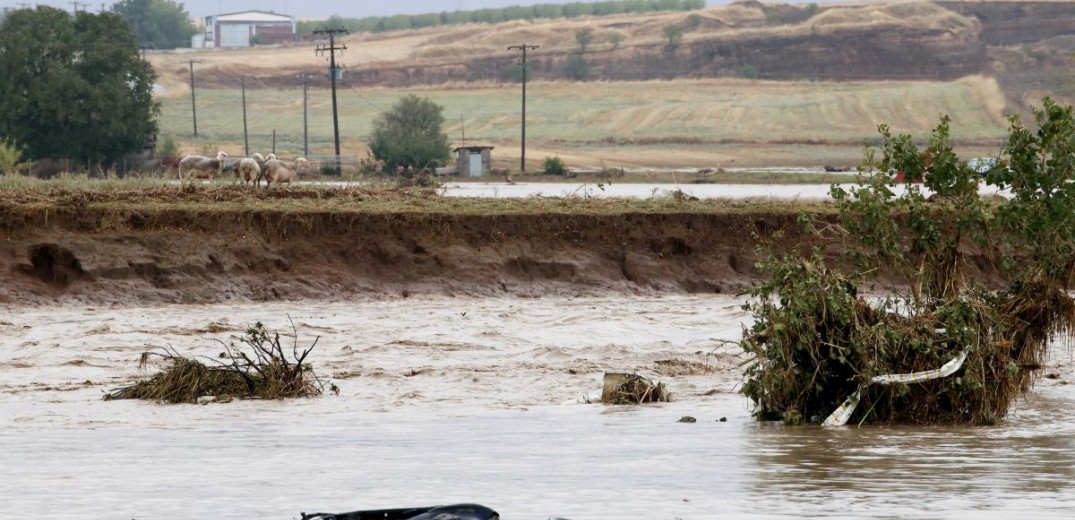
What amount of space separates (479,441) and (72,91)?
5623 cm

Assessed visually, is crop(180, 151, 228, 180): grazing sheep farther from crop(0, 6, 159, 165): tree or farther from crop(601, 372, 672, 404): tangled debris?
crop(0, 6, 159, 165): tree

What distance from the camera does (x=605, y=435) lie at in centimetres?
1380

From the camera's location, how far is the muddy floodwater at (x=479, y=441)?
1066 cm

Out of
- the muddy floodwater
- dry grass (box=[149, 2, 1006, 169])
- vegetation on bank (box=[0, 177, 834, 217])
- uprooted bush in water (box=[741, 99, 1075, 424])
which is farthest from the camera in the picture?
dry grass (box=[149, 2, 1006, 169])

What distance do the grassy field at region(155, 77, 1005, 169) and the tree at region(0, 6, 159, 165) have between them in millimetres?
11267

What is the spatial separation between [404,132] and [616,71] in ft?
199

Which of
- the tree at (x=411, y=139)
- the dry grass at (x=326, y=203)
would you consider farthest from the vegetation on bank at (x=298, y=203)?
the tree at (x=411, y=139)

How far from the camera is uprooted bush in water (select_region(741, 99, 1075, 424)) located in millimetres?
13828

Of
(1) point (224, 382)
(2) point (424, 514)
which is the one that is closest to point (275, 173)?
(1) point (224, 382)

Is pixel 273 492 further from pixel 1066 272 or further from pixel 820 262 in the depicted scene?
pixel 1066 272

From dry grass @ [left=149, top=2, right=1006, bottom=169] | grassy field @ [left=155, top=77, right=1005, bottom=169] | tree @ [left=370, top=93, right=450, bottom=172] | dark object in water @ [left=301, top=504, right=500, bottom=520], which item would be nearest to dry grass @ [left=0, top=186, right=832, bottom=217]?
dark object in water @ [left=301, top=504, right=500, bottom=520]

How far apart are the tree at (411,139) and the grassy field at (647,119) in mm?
3519

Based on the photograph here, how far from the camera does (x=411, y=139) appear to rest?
76.8 metres

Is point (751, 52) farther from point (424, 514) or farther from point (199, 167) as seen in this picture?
point (424, 514)
